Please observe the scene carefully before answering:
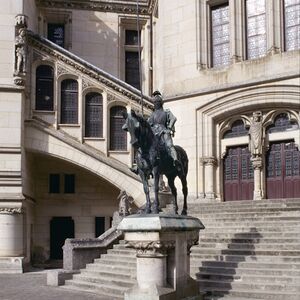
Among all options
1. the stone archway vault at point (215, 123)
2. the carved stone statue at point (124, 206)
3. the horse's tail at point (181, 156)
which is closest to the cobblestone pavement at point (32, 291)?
the carved stone statue at point (124, 206)

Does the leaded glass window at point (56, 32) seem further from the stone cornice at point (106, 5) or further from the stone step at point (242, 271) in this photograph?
the stone step at point (242, 271)

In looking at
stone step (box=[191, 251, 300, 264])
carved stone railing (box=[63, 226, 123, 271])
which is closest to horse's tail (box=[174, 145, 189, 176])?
stone step (box=[191, 251, 300, 264])

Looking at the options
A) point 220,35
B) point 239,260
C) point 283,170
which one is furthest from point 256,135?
point 239,260

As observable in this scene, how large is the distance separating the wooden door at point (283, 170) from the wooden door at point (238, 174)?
0.81 meters

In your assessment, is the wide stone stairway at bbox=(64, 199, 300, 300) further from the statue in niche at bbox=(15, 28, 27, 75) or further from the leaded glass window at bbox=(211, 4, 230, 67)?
the statue in niche at bbox=(15, 28, 27, 75)

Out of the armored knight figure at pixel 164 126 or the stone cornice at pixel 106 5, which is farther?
the stone cornice at pixel 106 5

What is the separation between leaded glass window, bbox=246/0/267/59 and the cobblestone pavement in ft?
38.5

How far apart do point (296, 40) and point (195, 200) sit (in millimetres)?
7148

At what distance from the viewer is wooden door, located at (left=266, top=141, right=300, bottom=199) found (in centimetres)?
2258

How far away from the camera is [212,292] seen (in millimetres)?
13852

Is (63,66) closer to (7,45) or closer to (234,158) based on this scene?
(7,45)

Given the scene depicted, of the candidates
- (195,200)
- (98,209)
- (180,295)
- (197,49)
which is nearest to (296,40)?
(197,49)

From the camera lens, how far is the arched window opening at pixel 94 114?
25.0 meters

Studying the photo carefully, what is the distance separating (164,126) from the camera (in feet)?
45.2
